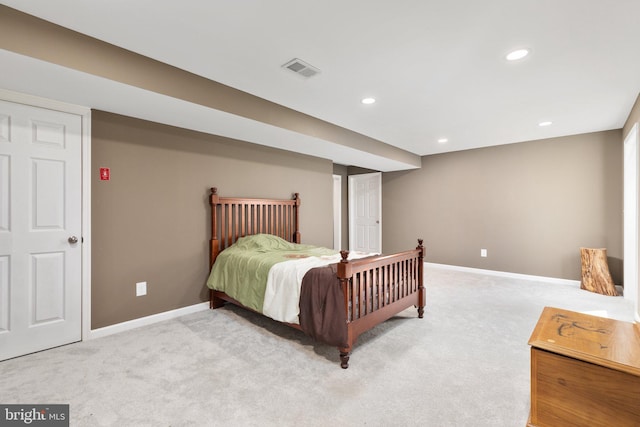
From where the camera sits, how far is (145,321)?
298cm

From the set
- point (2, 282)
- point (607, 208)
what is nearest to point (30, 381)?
point (2, 282)

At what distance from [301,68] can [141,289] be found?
2650 mm

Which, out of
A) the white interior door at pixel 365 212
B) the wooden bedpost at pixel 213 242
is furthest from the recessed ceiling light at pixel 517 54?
the white interior door at pixel 365 212

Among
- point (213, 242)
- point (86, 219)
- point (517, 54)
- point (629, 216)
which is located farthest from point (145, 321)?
point (629, 216)

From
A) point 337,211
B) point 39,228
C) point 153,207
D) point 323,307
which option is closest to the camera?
point 323,307

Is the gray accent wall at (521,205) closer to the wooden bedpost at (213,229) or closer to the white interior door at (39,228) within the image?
the wooden bedpost at (213,229)

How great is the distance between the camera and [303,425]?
157 cm

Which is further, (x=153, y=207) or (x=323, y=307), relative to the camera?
(x=153, y=207)

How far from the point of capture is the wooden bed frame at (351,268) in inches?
89.2

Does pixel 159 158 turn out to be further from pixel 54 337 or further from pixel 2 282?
pixel 54 337

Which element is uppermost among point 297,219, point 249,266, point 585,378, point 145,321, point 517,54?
point 517,54

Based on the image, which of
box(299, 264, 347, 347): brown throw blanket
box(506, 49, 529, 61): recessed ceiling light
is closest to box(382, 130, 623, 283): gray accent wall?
box(506, 49, 529, 61): recessed ceiling light

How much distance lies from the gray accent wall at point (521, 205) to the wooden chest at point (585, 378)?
389 cm

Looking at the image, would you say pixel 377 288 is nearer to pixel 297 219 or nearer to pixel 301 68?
pixel 301 68
